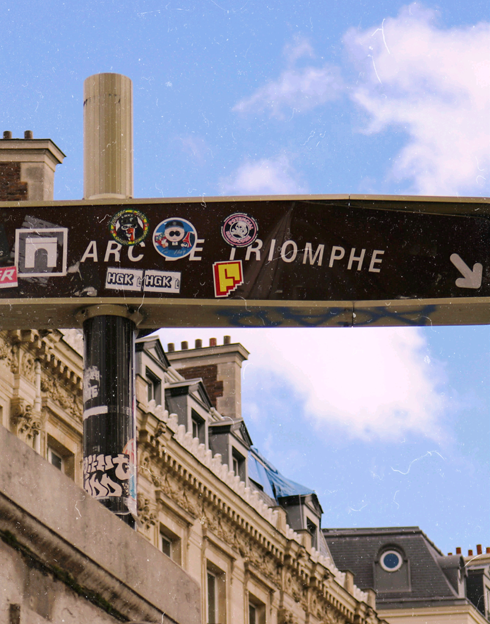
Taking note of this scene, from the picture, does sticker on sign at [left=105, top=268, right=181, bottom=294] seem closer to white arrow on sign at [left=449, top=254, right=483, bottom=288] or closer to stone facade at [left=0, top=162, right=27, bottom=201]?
white arrow on sign at [left=449, top=254, right=483, bottom=288]

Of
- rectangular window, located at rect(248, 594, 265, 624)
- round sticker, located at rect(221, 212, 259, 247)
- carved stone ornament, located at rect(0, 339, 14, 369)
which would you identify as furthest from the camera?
rectangular window, located at rect(248, 594, 265, 624)

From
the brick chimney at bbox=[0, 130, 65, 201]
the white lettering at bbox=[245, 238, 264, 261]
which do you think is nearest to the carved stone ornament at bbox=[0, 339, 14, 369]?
the brick chimney at bbox=[0, 130, 65, 201]

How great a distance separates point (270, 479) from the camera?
3716 centimetres

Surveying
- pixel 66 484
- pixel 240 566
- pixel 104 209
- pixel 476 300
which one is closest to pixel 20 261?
pixel 104 209

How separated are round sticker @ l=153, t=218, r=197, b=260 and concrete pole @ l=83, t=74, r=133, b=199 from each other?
0.71 meters

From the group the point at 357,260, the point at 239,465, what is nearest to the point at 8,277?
the point at 357,260

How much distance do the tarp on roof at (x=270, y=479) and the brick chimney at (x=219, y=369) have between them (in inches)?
56.0

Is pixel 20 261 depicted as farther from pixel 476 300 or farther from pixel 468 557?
pixel 468 557

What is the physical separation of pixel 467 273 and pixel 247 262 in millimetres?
2925

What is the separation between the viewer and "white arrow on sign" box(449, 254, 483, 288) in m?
17.1

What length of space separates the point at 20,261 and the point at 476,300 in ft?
19.5

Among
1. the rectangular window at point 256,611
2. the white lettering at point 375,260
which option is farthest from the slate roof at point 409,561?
the white lettering at point 375,260

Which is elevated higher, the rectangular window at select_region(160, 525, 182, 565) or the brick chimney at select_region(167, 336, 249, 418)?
the brick chimney at select_region(167, 336, 249, 418)

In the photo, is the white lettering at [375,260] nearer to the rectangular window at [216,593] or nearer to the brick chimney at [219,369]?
the rectangular window at [216,593]
